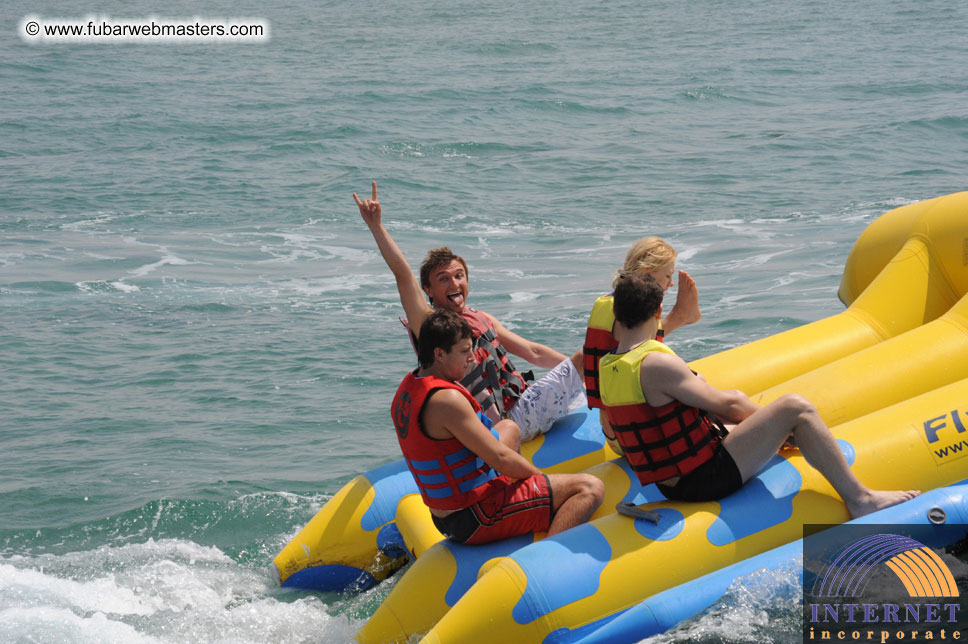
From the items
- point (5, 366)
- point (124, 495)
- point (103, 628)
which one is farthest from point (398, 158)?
point (103, 628)

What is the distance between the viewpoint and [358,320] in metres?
10.3

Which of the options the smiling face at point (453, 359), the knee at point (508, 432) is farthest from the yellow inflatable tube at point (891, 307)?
the smiling face at point (453, 359)

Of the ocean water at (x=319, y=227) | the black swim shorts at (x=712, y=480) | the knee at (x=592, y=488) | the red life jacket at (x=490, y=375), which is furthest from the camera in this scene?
the ocean water at (x=319, y=227)

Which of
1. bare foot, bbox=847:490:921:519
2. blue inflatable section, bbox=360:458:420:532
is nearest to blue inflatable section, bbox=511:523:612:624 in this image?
bare foot, bbox=847:490:921:519

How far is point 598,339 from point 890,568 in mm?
1530

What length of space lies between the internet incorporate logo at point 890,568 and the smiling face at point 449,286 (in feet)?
6.64

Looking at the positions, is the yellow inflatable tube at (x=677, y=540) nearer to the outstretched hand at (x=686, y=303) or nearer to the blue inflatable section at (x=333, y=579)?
the blue inflatable section at (x=333, y=579)

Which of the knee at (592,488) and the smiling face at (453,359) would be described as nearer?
the smiling face at (453,359)

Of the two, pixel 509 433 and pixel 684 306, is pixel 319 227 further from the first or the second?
pixel 509 433

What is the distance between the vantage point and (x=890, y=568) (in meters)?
3.79

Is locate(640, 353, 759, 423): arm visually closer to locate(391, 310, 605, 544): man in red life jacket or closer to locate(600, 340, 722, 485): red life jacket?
locate(600, 340, 722, 485): red life jacket

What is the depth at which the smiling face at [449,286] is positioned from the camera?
491 cm

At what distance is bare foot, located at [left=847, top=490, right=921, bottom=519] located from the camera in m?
4.04

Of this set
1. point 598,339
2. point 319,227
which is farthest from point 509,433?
point 319,227
